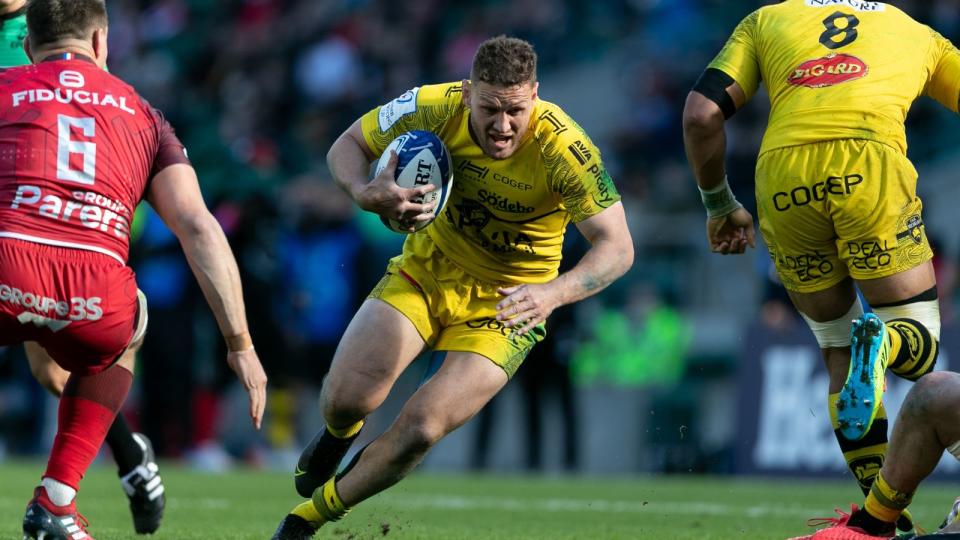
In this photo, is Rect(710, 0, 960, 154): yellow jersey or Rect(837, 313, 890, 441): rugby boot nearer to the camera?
Rect(837, 313, 890, 441): rugby boot

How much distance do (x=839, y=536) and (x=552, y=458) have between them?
8517 mm

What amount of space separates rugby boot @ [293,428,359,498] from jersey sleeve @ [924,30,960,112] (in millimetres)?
3048

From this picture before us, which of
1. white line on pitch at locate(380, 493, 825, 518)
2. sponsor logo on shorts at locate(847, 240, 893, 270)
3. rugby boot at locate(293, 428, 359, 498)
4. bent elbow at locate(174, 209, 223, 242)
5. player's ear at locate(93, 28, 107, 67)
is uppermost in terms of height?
player's ear at locate(93, 28, 107, 67)

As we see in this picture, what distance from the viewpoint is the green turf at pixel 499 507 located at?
7.34 metres

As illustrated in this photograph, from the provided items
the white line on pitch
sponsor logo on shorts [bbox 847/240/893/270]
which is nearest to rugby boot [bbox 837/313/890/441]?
sponsor logo on shorts [bbox 847/240/893/270]

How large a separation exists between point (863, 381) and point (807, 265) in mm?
1171

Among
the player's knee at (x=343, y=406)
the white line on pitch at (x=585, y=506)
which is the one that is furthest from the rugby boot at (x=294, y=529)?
the white line on pitch at (x=585, y=506)

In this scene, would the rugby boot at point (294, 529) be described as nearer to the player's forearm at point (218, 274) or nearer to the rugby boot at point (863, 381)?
the player's forearm at point (218, 274)

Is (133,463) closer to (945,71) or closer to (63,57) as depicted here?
(63,57)

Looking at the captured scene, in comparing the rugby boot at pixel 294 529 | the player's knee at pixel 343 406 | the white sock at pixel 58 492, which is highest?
the white sock at pixel 58 492

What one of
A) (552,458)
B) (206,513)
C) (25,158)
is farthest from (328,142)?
(25,158)

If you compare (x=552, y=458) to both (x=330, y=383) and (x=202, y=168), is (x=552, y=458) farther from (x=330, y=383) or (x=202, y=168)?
(x=330, y=383)

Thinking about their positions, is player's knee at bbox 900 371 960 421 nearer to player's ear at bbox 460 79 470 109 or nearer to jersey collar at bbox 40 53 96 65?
player's ear at bbox 460 79 470 109

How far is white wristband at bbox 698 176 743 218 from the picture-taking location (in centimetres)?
687
